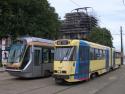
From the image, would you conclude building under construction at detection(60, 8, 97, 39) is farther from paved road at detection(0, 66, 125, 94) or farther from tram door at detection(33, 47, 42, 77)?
paved road at detection(0, 66, 125, 94)

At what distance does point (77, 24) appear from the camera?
62.9m

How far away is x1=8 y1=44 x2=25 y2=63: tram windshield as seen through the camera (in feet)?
83.2

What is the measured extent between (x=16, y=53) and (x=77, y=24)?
125ft

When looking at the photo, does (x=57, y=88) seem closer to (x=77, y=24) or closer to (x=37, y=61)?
(x=37, y=61)

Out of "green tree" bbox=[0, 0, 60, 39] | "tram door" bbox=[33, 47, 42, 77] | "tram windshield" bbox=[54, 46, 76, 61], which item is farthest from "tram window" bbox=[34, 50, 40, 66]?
"green tree" bbox=[0, 0, 60, 39]

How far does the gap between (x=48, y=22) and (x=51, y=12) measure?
2.23 m

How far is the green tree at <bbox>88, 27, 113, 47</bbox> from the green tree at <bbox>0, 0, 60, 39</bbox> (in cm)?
3002

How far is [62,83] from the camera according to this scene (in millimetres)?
23375

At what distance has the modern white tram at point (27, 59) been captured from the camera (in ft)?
82.5

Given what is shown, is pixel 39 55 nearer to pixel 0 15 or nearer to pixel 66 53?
pixel 66 53

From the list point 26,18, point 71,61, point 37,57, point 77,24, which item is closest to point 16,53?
point 37,57

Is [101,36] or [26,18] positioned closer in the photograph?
[26,18]

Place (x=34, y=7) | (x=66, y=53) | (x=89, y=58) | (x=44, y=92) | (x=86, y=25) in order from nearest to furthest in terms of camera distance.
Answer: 1. (x=44, y=92)
2. (x=66, y=53)
3. (x=89, y=58)
4. (x=34, y=7)
5. (x=86, y=25)

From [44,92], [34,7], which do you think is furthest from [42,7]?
[44,92]
